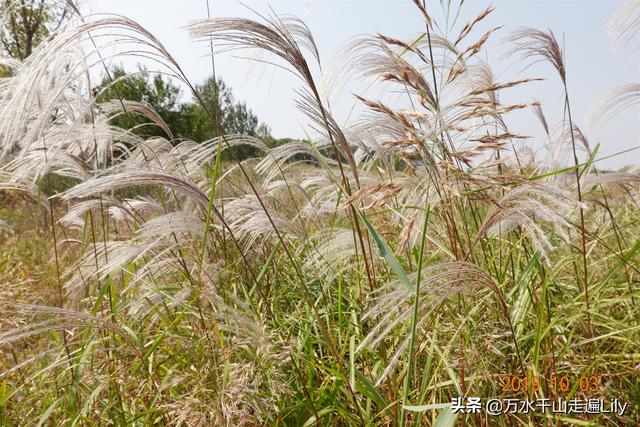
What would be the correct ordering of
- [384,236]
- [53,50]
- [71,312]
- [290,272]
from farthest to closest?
[290,272] < [384,236] < [71,312] < [53,50]

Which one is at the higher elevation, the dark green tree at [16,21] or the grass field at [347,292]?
the dark green tree at [16,21]

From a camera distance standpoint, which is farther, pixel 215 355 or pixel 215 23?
pixel 215 355

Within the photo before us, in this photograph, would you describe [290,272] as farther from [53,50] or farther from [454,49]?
[53,50]

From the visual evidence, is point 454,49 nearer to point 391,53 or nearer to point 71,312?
point 391,53

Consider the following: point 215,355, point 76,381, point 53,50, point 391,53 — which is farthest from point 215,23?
point 76,381

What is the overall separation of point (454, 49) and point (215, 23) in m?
0.80

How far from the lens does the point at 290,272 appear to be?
9.40 ft

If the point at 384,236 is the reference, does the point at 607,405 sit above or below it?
below

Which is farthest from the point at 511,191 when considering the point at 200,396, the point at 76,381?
the point at 76,381

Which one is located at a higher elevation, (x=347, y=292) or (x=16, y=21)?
(x=16, y=21)

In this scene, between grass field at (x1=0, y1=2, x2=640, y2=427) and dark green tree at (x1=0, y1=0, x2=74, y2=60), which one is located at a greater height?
dark green tree at (x1=0, y1=0, x2=74, y2=60)

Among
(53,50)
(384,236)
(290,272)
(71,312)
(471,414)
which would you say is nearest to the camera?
(53,50)

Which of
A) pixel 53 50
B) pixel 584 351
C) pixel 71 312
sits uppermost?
pixel 53 50

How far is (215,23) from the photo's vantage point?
1.08 m
